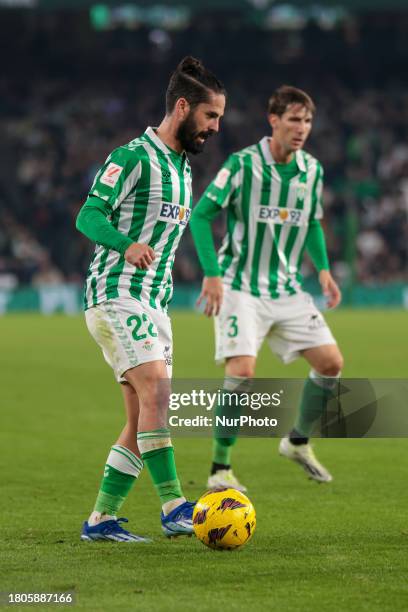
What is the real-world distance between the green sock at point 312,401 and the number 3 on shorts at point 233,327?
578 mm

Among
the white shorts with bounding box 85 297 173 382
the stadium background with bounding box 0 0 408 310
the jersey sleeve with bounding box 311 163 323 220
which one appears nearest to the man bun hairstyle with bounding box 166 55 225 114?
the white shorts with bounding box 85 297 173 382

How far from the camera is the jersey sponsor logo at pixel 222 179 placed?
7.82 meters

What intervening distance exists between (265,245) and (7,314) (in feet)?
71.9

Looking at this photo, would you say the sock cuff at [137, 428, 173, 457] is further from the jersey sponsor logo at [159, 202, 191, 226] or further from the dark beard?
the dark beard

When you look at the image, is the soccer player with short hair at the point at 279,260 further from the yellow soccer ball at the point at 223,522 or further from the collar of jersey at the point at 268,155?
the yellow soccer ball at the point at 223,522

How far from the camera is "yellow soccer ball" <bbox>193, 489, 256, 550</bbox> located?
5301mm

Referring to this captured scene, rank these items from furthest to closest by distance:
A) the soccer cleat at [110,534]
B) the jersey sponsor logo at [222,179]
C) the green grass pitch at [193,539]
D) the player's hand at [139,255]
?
the jersey sponsor logo at [222,179] < the soccer cleat at [110,534] < the player's hand at [139,255] < the green grass pitch at [193,539]

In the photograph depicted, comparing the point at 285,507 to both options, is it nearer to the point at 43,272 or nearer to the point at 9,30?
the point at 43,272

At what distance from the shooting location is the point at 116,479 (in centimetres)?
564

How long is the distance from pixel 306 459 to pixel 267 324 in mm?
916

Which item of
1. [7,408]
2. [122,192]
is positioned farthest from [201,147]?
[7,408]

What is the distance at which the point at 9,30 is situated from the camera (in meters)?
37.7

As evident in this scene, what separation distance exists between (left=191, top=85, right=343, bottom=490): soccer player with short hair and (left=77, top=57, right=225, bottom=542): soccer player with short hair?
6.66ft

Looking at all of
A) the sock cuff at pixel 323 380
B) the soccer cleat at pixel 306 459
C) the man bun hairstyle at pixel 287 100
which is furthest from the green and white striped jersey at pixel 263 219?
the soccer cleat at pixel 306 459
